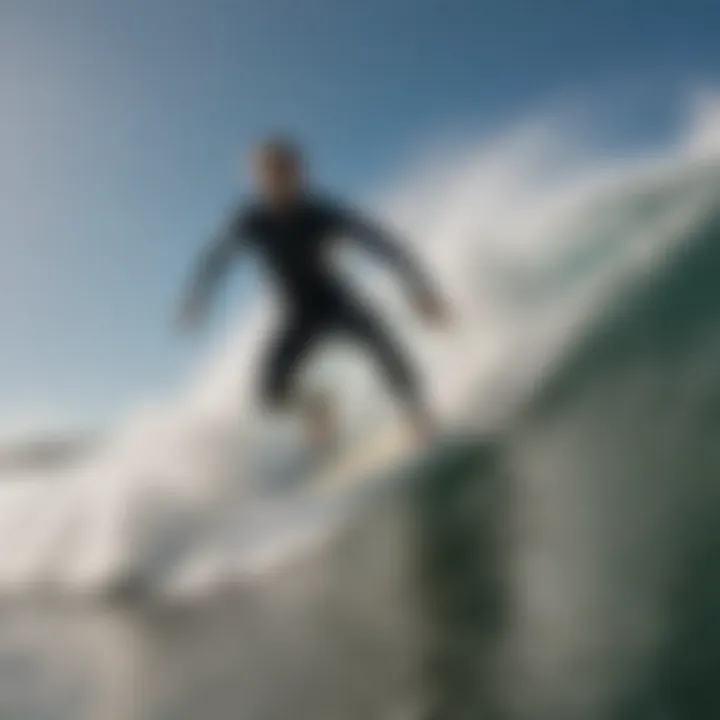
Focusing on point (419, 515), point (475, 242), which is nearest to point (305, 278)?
point (475, 242)

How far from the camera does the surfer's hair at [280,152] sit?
157 cm

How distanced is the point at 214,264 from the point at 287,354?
19 centimetres

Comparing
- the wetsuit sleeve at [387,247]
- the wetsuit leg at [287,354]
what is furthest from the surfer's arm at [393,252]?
the wetsuit leg at [287,354]

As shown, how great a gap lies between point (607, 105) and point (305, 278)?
1.89ft

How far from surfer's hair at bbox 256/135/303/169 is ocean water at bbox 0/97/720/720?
0.57 ft

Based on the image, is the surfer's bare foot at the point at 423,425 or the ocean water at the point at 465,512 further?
the surfer's bare foot at the point at 423,425

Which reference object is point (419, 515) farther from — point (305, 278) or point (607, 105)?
point (607, 105)

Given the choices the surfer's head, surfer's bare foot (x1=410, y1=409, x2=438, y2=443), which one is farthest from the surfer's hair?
surfer's bare foot (x1=410, y1=409, x2=438, y2=443)

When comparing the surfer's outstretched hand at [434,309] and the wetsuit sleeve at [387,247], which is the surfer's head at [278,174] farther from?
the surfer's outstretched hand at [434,309]

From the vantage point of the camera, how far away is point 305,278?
1.58 m

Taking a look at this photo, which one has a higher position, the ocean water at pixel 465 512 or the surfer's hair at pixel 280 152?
the surfer's hair at pixel 280 152

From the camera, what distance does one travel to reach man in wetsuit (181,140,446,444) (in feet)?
5.09

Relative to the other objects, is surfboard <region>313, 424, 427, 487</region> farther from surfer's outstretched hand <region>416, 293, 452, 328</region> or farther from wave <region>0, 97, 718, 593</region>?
surfer's outstretched hand <region>416, 293, 452, 328</region>

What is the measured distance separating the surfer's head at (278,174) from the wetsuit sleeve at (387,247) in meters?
0.09
